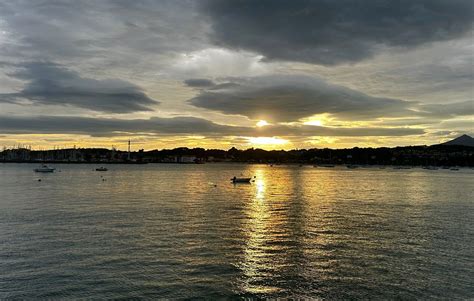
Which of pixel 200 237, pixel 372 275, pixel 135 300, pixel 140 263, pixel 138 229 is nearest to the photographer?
pixel 135 300

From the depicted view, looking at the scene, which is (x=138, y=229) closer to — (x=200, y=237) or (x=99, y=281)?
(x=200, y=237)

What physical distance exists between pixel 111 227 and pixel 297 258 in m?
22.1

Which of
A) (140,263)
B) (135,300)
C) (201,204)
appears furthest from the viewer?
(201,204)

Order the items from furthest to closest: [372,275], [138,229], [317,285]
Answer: [138,229], [372,275], [317,285]

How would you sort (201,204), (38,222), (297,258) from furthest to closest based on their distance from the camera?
(201,204) < (38,222) < (297,258)

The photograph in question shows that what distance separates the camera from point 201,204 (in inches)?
2611

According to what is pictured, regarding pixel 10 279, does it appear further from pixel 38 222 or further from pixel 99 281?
pixel 38 222

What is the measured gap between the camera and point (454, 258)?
3142 centimetres

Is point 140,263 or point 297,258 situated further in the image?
point 297,258

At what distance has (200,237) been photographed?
124ft

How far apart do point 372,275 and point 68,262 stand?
21.9m

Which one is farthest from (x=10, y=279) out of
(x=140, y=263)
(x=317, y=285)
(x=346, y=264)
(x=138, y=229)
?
(x=346, y=264)

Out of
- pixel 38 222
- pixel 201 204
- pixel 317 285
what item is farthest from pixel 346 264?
pixel 201 204

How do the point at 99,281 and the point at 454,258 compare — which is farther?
the point at 454,258
